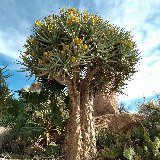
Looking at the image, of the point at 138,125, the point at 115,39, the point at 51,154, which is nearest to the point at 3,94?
the point at 51,154

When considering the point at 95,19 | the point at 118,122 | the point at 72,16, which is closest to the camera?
the point at 72,16

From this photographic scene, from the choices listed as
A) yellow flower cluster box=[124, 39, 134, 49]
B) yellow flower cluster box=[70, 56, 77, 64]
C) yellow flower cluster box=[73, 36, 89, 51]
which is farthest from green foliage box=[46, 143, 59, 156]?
yellow flower cluster box=[124, 39, 134, 49]

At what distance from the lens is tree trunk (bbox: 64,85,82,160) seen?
11.4m

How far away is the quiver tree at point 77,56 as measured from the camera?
1077 centimetres

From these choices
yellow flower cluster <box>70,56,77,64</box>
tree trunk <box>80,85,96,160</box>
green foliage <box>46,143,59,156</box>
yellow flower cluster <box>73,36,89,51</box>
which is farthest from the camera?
green foliage <box>46,143,59,156</box>

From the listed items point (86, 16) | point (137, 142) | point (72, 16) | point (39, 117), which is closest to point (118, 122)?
point (137, 142)

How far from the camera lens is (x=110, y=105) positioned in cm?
1631

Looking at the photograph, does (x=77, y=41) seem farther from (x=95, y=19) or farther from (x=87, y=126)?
(x=87, y=126)

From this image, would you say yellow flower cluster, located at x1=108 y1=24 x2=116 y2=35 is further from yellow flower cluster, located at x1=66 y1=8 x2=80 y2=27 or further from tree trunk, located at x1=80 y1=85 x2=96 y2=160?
tree trunk, located at x1=80 y1=85 x2=96 y2=160

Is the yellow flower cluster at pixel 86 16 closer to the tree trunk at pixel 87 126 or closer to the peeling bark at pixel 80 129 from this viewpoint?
the peeling bark at pixel 80 129

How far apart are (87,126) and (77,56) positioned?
2470mm

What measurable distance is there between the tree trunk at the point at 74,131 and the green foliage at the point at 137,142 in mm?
747

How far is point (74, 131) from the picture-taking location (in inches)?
455

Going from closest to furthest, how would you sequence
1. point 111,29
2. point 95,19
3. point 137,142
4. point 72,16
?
point 72,16 < point 95,19 < point 137,142 < point 111,29
